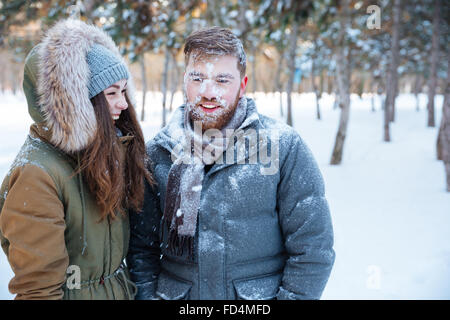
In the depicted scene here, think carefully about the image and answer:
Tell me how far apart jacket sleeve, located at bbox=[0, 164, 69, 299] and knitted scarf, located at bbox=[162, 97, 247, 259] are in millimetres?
557

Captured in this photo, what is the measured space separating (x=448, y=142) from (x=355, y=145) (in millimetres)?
5804

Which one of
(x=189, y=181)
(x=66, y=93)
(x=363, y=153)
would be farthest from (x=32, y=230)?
(x=363, y=153)

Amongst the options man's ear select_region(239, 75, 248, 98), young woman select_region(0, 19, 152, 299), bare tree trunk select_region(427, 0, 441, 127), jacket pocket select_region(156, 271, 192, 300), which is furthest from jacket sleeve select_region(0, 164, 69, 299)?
bare tree trunk select_region(427, 0, 441, 127)

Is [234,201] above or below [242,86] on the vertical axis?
below

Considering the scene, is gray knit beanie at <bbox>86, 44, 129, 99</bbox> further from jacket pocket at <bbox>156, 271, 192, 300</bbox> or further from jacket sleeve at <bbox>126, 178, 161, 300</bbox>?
jacket pocket at <bbox>156, 271, 192, 300</bbox>

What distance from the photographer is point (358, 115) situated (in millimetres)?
18969

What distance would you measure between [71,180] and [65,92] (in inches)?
15.6

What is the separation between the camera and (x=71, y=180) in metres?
1.61

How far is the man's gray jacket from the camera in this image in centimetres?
177

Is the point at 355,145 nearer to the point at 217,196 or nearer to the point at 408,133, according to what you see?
the point at 408,133

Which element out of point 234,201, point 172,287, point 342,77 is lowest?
point 172,287

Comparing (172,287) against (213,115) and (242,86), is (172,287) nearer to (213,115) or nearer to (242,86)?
(213,115)

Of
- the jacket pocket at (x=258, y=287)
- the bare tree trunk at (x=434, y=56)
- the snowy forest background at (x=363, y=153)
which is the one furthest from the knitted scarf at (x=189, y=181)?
the bare tree trunk at (x=434, y=56)

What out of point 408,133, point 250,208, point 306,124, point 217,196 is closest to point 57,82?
point 217,196
